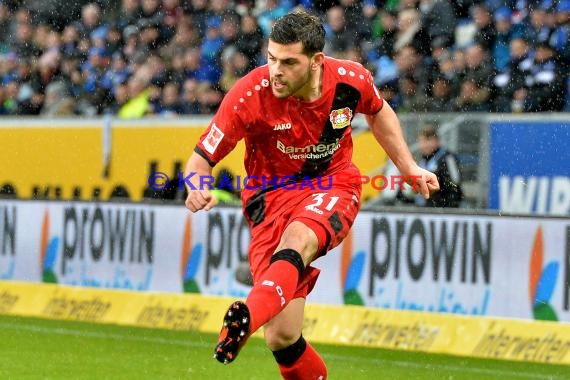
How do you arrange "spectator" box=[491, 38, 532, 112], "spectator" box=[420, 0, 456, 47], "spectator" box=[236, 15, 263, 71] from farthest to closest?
"spectator" box=[236, 15, 263, 71], "spectator" box=[420, 0, 456, 47], "spectator" box=[491, 38, 532, 112]

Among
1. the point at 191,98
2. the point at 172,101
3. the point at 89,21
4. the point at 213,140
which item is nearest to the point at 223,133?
the point at 213,140

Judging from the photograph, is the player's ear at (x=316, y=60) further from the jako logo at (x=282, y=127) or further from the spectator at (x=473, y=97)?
the spectator at (x=473, y=97)

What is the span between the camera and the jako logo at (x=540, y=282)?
1027 cm

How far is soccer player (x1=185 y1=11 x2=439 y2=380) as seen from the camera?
6.68 m

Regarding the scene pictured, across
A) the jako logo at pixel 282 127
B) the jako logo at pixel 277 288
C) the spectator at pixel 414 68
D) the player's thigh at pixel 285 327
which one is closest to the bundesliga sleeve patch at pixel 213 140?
the jako logo at pixel 282 127

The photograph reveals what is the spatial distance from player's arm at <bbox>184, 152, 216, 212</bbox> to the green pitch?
7.62 ft

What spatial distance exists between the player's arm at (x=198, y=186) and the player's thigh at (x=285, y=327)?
2.56ft

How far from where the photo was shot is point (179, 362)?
952cm

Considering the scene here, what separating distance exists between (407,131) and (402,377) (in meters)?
4.76

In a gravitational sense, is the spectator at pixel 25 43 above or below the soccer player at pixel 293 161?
below

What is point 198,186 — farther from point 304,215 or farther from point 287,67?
point 287,67

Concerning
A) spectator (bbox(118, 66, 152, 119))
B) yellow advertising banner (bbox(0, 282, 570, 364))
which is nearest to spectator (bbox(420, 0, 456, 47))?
yellow advertising banner (bbox(0, 282, 570, 364))

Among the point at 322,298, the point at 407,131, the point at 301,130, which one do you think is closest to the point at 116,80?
the point at 407,131

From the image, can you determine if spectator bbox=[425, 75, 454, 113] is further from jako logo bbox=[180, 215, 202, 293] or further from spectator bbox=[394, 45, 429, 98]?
jako logo bbox=[180, 215, 202, 293]
